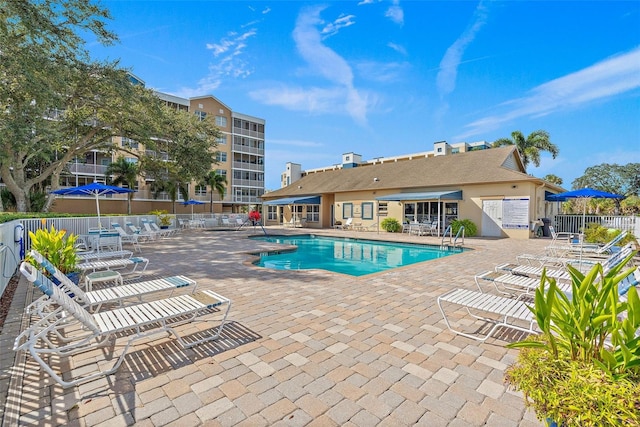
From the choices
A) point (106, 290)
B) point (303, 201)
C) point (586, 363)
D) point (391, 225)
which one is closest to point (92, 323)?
point (106, 290)

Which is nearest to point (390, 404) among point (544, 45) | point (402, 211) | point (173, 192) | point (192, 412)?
point (192, 412)

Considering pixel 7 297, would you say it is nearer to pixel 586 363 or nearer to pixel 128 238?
pixel 586 363

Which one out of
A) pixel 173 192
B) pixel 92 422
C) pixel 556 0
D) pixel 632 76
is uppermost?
pixel 556 0

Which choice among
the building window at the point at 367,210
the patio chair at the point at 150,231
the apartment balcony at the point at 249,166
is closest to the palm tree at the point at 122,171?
the apartment balcony at the point at 249,166

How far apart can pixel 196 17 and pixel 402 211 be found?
1659cm

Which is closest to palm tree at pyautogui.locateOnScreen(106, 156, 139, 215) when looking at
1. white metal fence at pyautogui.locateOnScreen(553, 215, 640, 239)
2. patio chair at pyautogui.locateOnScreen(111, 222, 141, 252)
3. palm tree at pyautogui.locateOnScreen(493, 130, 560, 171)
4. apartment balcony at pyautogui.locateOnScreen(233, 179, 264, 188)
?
apartment balcony at pyautogui.locateOnScreen(233, 179, 264, 188)

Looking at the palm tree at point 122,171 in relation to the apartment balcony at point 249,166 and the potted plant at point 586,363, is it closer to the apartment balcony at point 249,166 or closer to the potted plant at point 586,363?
the apartment balcony at point 249,166

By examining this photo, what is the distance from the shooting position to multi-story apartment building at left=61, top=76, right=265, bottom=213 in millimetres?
39634

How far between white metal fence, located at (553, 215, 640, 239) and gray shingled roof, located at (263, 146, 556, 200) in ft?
17.0

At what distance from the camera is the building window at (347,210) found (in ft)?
81.4

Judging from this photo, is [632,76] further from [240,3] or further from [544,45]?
[240,3]

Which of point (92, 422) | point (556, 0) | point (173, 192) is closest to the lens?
point (92, 422)

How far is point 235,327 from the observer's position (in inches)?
162

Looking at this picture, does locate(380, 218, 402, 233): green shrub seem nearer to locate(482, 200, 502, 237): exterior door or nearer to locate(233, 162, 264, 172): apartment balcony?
locate(482, 200, 502, 237): exterior door
